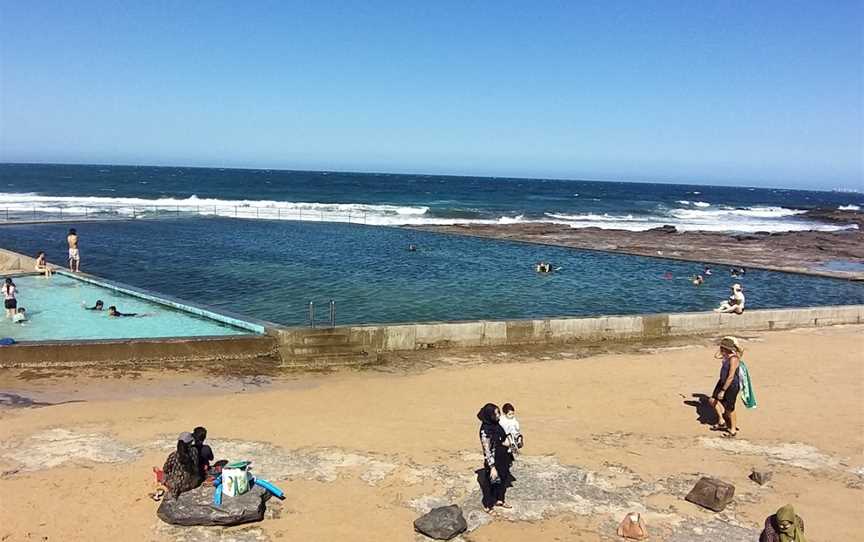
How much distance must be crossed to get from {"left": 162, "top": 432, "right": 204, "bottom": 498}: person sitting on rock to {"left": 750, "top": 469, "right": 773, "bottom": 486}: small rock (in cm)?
648

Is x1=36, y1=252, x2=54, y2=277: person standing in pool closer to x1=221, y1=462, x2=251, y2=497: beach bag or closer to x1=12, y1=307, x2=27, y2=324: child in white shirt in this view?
x1=12, y1=307, x2=27, y2=324: child in white shirt

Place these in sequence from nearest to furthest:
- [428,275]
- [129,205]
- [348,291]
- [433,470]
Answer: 1. [433,470]
2. [348,291]
3. [428,275]
4. [129,205]

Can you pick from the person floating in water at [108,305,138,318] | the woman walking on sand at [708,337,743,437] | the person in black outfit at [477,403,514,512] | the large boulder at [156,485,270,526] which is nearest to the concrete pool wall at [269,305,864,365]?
the person floating in water at [108,305,138,318]

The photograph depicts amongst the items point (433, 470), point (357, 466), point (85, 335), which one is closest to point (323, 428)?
point (357, 466)

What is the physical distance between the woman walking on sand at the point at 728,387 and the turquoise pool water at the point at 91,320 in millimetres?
8973

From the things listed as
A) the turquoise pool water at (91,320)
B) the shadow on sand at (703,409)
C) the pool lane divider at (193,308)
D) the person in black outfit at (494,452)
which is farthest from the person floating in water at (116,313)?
the shadow on sand at (703,409)

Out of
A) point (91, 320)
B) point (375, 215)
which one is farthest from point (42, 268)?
point (375, 215)

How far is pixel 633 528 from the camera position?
634 centimetres

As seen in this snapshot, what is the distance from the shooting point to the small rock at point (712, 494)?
22.8 ft

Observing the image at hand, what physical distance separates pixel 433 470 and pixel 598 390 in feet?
14.9

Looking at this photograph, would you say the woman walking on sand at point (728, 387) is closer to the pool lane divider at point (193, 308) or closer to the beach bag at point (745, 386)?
the beach bag at point (745, 386)

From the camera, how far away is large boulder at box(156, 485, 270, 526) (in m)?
6.23

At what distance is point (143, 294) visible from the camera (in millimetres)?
15930

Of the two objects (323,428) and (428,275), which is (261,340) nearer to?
(323,428)
